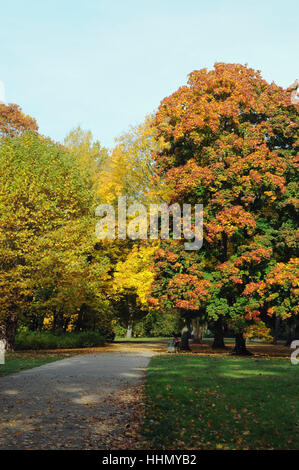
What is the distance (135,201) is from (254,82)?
1120 cm

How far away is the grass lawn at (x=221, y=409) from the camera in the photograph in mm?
7219

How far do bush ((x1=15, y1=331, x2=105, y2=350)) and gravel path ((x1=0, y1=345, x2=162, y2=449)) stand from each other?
11.0 meters

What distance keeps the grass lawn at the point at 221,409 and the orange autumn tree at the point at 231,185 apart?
5907 mm

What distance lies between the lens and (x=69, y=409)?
8977 millimetres

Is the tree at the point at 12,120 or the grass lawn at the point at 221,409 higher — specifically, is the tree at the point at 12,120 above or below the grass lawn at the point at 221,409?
above

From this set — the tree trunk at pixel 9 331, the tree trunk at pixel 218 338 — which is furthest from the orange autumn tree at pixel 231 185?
the tree trunk at pixel 218 338

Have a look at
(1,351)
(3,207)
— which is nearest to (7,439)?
(1,351)

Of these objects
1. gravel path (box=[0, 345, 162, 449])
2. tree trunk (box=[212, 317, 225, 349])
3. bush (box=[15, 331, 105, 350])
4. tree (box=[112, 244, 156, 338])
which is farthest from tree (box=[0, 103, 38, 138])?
gravel path (box=[0, 345, 162, 449])

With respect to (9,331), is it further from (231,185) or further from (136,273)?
(231,185)

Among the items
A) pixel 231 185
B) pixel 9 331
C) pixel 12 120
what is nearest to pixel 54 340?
pixel 9 331

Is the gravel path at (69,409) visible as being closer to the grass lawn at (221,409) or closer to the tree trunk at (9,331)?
the grass lawn at (221,409)

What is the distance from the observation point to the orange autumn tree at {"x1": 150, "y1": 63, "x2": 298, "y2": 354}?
65.7ft

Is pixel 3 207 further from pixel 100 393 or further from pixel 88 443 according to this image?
pixel 88 443

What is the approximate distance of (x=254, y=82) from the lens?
2305cm
